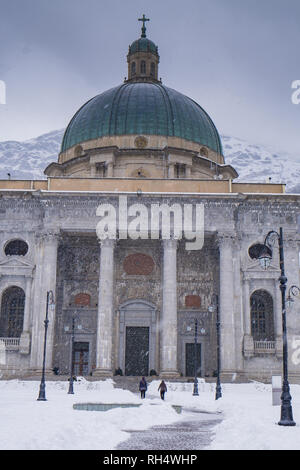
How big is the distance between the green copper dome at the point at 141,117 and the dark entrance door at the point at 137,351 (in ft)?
54.7

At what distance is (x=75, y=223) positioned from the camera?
129ft

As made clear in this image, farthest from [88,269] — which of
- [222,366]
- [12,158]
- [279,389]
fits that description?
[12,158]

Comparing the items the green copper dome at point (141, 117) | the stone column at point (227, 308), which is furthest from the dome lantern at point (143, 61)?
the stone column at point (227, 308)

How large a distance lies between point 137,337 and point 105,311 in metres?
4.21

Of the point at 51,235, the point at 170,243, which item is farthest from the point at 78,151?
the point at 170,243

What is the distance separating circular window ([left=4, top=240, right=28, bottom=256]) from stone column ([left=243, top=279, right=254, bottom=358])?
1566cm

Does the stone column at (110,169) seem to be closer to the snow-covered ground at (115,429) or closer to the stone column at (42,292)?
the stone column at (42,292)

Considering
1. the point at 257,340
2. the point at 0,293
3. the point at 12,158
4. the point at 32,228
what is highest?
the point at 12,158

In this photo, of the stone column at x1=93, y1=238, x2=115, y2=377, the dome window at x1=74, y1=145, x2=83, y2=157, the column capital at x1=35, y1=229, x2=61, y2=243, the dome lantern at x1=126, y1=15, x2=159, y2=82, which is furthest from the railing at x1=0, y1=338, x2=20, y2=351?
A: the dome lantern at x1=126, y1=15, x2=159, y2=82

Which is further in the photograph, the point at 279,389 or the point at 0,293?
the point at 0,293

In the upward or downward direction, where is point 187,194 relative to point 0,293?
upward
